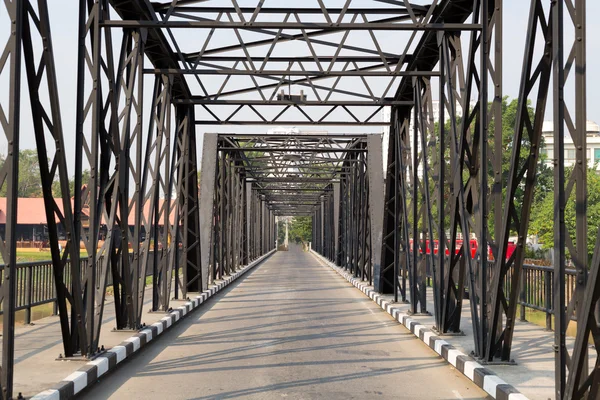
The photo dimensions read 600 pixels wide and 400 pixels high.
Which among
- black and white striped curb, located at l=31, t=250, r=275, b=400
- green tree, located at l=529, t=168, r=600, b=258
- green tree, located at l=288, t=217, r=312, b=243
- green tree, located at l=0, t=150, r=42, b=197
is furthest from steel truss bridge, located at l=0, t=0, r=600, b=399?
green tree, located at l=288, t=217, r=312, b=243

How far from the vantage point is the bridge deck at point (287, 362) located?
24.9 feet

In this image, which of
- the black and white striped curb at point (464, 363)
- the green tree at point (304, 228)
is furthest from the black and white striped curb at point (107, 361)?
the green tree at point (304, 228)

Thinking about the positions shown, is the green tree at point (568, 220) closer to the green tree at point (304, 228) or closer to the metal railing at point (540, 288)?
the metal railing at point (540, 288)

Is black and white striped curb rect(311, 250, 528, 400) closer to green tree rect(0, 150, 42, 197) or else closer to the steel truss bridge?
the steel truss bridge

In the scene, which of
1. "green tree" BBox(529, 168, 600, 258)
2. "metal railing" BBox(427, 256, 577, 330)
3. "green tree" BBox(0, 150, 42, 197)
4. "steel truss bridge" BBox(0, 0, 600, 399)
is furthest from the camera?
"green tree" BBox(0, 150, 42, 197)

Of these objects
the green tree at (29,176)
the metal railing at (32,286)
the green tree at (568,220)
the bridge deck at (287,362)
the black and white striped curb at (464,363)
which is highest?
the green tree at (29,176)

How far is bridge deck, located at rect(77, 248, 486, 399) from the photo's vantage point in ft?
24.9

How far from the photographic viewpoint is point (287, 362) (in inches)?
370

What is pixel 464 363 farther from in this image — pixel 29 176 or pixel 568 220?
pixel 29 176

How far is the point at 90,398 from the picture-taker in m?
7.24

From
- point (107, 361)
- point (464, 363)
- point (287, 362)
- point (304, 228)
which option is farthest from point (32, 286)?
point (304, 228)

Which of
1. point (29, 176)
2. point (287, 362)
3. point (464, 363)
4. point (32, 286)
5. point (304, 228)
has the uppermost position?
point (29, 176)

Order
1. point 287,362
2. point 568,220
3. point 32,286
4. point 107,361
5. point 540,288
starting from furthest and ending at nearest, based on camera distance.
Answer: point 568,220 < point 32,286 < point 540,288 < point 287,362 < point 107,361

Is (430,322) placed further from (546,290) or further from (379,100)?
(379,100)
